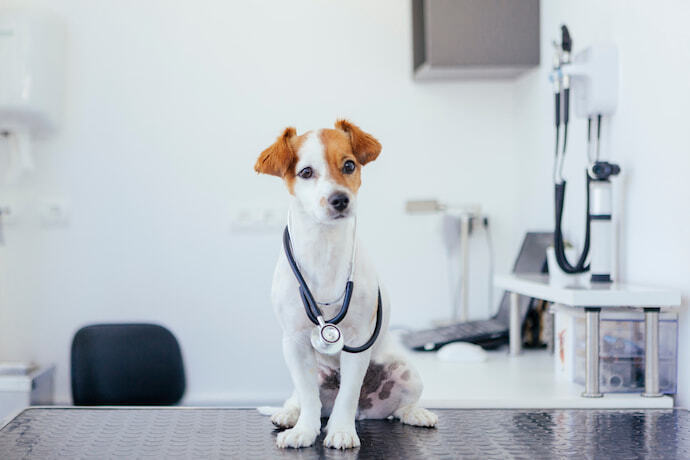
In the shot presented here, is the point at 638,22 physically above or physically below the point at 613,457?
above

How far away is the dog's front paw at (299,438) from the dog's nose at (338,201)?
0.36 meters

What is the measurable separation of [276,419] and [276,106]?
1.70 metres

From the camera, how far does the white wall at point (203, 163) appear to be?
2717 mm

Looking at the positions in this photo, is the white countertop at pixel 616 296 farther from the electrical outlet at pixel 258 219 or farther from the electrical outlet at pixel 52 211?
the electrical outlet at pixel 52 211

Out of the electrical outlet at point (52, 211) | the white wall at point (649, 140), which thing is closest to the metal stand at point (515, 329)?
the white wall at point (649, 140)

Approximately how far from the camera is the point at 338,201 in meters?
1.01

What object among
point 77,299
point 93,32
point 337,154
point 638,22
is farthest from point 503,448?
point 93,32

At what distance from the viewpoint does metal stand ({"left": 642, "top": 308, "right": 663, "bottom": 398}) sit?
1.46 metres

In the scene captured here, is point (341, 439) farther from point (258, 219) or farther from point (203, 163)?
point (203, 163)

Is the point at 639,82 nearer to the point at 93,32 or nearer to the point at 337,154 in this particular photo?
the point at 337,154

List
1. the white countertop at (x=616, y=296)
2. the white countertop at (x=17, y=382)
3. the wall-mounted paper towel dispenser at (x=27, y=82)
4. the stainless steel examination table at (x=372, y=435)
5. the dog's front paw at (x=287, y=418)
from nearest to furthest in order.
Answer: the stainless steel examination table at (x=372, y=435)
the dog's front paw at (x=287, y=418)
the white countertop at (x=616, y=296)
the white countertop at (x=17, y=382)
the wall-mounted paper towel dispenser at (x=27, y=82)

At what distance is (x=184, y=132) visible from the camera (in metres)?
2.73

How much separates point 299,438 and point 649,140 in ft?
3.62

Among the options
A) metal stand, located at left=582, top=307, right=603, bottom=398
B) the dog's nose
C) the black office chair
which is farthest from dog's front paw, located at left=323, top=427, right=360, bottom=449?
the black office chair
